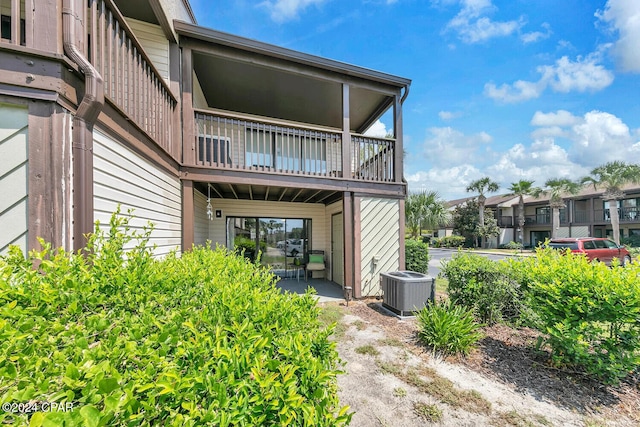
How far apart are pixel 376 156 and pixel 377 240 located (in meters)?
2.34

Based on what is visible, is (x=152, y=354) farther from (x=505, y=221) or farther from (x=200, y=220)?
(x=505, y=221)

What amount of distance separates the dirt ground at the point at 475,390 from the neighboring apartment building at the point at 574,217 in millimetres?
24173

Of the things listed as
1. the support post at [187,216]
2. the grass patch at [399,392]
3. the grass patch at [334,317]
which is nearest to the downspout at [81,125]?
the support post at [187,216]

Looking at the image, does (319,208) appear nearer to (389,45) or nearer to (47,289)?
(389,45)

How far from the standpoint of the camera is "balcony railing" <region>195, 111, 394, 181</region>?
5.36 meters

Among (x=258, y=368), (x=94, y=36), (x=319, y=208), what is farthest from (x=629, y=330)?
(x=319, y=208)

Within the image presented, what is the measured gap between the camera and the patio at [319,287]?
6.90 meters

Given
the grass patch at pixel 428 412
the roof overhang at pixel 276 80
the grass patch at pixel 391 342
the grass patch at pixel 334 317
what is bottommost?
the grass patch at pixel 334 317

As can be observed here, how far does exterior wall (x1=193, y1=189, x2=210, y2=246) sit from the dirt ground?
460 cm

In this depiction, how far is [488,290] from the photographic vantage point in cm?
461

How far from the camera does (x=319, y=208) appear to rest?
9.49 m

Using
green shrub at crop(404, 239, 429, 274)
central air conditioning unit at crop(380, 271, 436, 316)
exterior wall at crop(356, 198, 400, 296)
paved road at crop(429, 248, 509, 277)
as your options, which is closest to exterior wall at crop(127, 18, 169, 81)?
exterior wall at crop(356, 198, 400, 296)

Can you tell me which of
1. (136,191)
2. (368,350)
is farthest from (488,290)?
(136,191)

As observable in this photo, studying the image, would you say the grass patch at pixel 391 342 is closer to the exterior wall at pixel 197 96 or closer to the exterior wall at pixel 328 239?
the exterior wall at pixel 328 239
